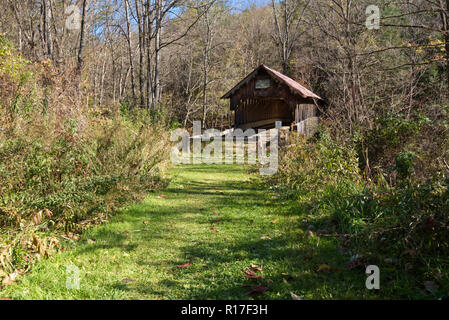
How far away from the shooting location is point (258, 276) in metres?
3.62

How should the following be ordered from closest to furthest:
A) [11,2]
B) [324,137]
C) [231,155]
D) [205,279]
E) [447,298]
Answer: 1. [447,298]
2. [205,279]
3. [324,137]
4. [231,155]
5. [11,2]

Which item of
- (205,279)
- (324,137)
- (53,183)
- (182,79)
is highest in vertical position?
(182,79)

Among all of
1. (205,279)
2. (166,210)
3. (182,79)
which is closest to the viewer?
(205,279)

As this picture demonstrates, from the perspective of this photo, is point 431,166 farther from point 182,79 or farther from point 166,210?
point 182,79

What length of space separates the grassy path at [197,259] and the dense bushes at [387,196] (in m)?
0.40

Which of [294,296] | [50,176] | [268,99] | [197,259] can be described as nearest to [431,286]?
[294,296]

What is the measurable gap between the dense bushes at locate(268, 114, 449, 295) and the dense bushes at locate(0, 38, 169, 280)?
11.5ft

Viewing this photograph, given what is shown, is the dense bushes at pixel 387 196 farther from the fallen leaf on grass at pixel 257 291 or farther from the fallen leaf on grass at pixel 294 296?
the fallen leaf on grass at pixel 257 291

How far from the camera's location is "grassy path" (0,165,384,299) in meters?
3.31

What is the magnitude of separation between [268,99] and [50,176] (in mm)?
20521

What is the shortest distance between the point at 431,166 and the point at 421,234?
1.76 metres

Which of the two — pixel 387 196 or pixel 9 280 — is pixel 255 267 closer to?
pixel 387 196

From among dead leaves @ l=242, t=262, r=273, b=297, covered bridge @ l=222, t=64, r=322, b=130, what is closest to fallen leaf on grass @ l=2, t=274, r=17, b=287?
dead leaves @ l=242, t=262, r=273, b=297

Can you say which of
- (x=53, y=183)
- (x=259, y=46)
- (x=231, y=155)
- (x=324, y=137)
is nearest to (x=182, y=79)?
(x=259, y=46)
